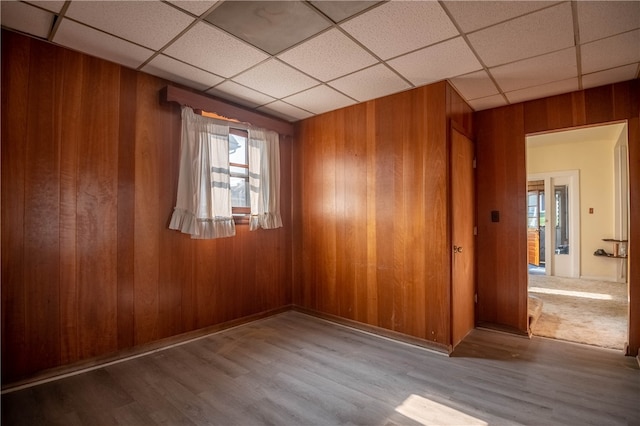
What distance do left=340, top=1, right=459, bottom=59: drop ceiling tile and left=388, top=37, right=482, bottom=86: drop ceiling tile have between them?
12 centimetres

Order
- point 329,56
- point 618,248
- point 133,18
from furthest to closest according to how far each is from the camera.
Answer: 1. point 618,248
2. point 329,56
3. point 133,18

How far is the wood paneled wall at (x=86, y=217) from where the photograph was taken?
2.42 metres

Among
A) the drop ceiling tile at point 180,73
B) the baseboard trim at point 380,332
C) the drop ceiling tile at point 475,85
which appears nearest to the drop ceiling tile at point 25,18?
the drop ceiling tile at point 180,73

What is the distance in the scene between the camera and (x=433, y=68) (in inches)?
115

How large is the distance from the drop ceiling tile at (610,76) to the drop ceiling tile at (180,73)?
363 cm

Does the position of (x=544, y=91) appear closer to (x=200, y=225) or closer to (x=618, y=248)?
(x=200, y=225)

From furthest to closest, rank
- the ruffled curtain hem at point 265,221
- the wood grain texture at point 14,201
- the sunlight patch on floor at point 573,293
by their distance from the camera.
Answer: the sunlight patch on floor at point 573,293
the ruffled curtain hem at point 265,221
the wood grain texture at point 14,201

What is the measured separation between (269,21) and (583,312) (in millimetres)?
5248

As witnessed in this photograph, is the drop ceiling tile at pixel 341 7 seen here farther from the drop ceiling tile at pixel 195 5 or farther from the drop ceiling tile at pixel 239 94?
the drop ceiling tile at pixel 239 94

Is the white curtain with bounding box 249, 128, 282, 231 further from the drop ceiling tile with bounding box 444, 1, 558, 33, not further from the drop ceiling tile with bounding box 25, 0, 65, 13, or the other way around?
the drop ceiling tile with bounding box 444, 1, 558, 33

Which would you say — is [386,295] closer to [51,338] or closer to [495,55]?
[495,55]

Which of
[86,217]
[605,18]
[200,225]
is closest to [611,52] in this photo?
[605,18]

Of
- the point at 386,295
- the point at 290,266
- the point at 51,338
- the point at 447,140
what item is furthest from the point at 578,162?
the point at 51,338

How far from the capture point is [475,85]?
3.27m
